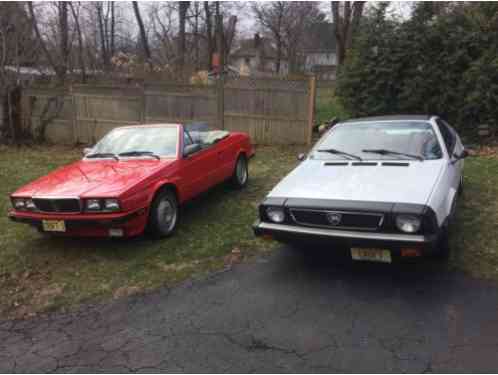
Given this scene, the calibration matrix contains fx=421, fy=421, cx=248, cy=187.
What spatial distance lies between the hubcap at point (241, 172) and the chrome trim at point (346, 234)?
3.35 m

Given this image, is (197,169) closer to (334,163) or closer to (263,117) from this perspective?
(334,163)

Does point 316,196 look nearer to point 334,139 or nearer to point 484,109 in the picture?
point 334,139

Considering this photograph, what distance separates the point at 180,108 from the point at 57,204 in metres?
8.11

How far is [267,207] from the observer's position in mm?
4008

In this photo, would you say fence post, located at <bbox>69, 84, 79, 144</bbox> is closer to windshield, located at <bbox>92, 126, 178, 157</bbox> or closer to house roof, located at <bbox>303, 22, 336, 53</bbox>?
windshield, located at <bbox>92, 126, 178, 157</bbox>

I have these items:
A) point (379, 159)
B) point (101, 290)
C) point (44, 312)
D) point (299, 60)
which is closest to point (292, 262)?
point (379, 159)

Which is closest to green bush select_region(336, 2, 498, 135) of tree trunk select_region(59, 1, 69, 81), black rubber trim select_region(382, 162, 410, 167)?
black rubber trim select_region(382, 162, 410, 167)

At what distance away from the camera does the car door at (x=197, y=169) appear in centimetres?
564

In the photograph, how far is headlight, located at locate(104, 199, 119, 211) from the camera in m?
4.50

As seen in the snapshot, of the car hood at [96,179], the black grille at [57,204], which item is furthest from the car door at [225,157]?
the black grille at [57,204]

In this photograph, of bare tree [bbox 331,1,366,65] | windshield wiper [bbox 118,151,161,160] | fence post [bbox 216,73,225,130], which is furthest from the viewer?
bare tree [bbox 331,1,366,65]

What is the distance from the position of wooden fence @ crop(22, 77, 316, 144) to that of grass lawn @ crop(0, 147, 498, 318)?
485 centimetres

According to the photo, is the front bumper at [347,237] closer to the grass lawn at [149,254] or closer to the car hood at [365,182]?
the car hood at [365,182]

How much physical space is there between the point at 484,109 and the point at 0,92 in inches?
527
